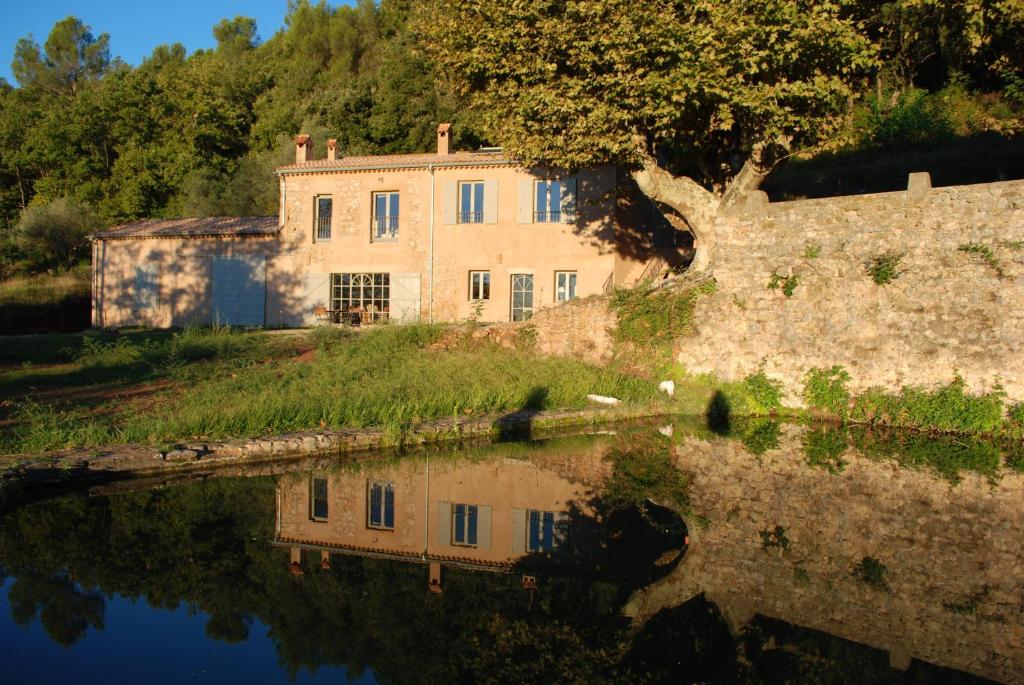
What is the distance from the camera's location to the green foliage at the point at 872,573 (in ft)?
21.7

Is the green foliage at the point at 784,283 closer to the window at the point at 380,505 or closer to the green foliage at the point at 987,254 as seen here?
the green foliage at the point at 987,254

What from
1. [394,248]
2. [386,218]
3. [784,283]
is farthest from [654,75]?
[386,218]

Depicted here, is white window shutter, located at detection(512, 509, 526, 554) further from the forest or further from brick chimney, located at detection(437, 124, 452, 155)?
brick chimney, located at detection(437, 124, 452, 155)

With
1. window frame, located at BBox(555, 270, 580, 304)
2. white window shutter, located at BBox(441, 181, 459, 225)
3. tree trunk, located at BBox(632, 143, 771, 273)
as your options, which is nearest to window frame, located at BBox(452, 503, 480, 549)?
tree trunk, located at BBox(632, 143, 771, 273)

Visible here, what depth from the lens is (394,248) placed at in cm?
2517

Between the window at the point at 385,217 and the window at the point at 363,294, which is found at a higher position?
the window at the point at 385,217

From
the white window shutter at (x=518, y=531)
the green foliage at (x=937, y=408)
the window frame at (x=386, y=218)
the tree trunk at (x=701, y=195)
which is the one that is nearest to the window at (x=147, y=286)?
the window frame at (x=386, y=218)

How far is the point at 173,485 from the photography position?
9.11 m

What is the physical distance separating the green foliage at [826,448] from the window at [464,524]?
504cm

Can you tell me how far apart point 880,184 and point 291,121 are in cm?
3136

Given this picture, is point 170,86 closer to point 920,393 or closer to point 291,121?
point 291,121

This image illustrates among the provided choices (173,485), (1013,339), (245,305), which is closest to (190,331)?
(245,305)

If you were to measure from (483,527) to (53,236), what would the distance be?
3389 centimetres

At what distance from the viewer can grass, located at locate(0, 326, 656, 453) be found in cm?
1092
